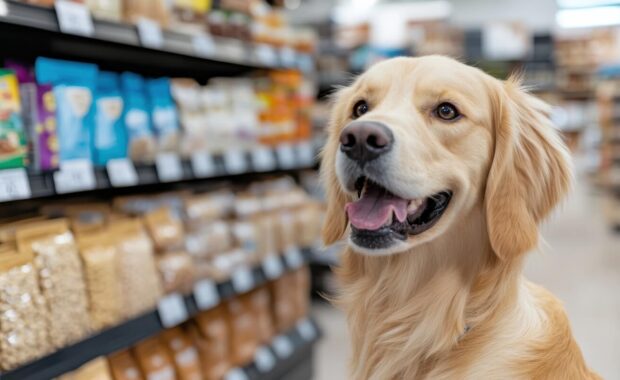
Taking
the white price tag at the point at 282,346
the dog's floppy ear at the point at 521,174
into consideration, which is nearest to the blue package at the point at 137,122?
the white price tag at the point at 282,346

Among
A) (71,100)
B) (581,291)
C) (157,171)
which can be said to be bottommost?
(581,291)

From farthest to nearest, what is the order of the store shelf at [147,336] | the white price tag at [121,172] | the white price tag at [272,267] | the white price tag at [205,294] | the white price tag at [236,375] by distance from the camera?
the white price tag at [272,267], the white price tag at [236,375], the white price tag at [205,294], the white price tag at [121,172], the store shelf at [147,336]

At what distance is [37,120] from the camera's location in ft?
5.14

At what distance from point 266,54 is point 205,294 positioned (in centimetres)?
117

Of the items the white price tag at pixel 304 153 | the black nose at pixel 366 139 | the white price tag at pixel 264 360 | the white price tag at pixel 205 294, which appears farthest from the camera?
the white price tag at pixel 304 153

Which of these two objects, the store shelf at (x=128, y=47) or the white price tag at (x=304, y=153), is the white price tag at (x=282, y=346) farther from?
the store shelf at (x=128, y=47)

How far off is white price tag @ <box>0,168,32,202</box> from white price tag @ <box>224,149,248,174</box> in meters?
0.98

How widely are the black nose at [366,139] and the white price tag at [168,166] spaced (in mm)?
1052

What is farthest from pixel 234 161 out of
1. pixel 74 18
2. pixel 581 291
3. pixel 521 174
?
pixel 581 291

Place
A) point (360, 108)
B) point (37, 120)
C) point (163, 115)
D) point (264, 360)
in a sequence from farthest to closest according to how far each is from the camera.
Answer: point (264, 360), point (163, 115), point (37, 120), point (360, 108)

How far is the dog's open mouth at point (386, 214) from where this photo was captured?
1076 mm

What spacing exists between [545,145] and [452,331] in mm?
446

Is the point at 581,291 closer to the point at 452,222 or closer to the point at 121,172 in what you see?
the point at 452,222

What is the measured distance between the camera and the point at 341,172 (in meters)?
1.13
